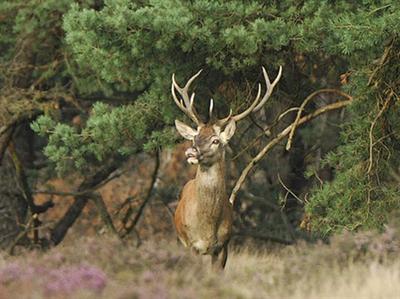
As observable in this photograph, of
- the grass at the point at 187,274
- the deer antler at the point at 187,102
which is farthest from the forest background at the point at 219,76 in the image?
the grass at the point at 187,274

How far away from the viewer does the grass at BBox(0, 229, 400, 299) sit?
8172 mm

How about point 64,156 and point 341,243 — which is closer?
point 341,243

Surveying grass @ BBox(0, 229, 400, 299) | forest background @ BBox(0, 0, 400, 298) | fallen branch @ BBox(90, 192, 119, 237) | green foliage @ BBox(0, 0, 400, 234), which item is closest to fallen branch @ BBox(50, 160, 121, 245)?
fallen branch @ BBox(90, 192, 119, 237)

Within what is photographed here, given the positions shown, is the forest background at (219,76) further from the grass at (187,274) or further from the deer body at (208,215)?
the grass at (187,274)

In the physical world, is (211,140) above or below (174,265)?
above

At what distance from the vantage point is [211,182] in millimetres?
12914

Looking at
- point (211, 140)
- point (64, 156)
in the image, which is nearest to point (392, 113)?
point (211, 140)

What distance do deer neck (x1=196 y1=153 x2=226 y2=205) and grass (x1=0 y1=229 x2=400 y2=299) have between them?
186cm

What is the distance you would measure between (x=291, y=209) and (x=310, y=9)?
26.7 ft

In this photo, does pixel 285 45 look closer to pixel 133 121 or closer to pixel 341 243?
pixel 133 121

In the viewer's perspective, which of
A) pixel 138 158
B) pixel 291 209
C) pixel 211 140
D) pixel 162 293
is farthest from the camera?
pixel 138 158

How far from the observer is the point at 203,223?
42.2 feet

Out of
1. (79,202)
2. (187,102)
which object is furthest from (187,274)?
(79,202)

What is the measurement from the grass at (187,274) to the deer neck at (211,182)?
1.86 m
